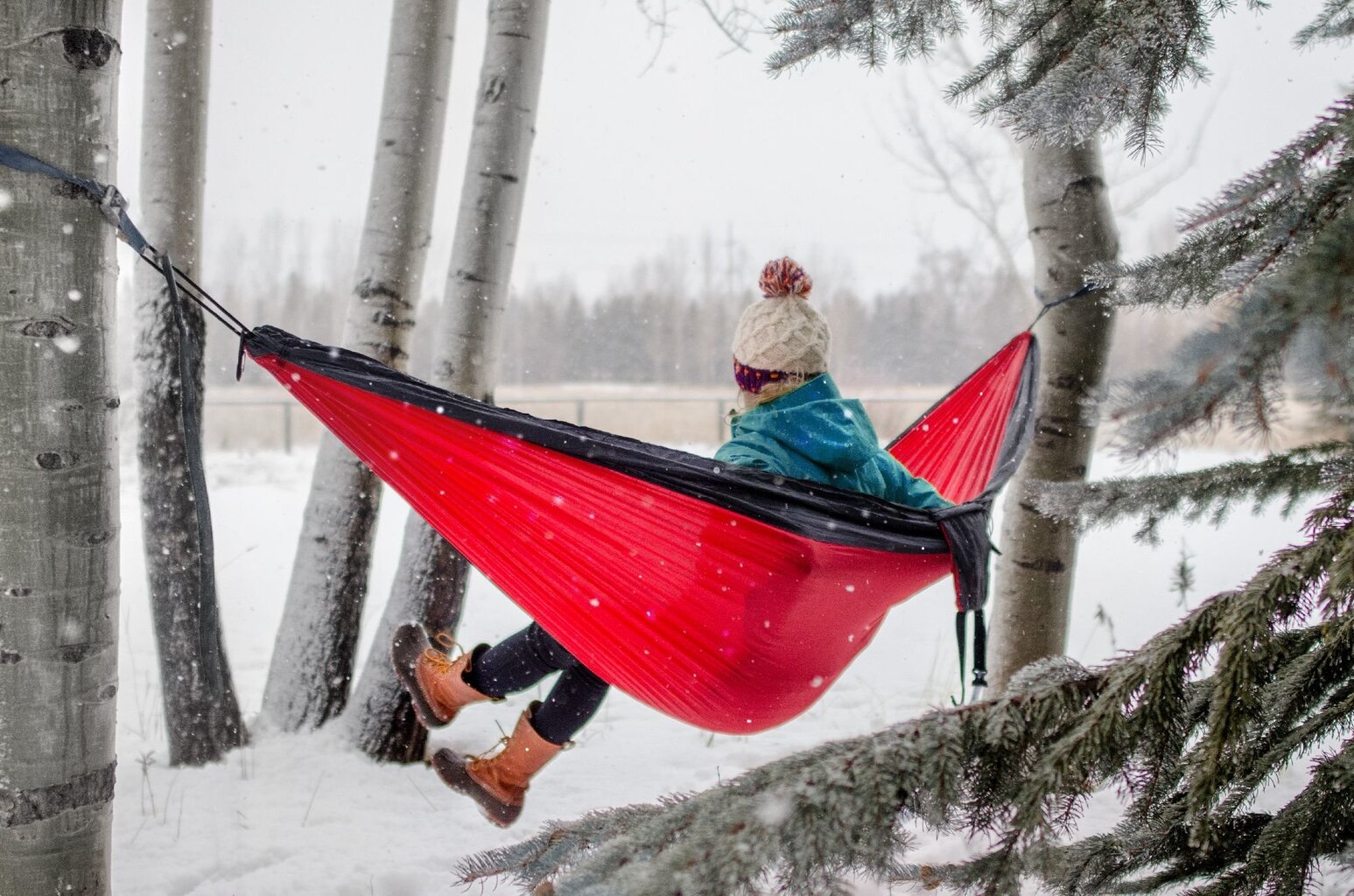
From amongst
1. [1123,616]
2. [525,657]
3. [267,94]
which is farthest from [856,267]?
[525,657]

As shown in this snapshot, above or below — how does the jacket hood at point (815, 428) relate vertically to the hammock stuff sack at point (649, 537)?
above

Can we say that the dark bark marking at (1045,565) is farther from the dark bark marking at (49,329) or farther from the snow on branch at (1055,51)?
the dark bark marking at (49,329)

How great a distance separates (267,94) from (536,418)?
9.79 meters

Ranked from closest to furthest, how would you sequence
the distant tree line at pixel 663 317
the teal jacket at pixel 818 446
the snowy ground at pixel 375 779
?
the teal jacket at pixel 818 446 → the snowy ground at pixel 375 779 → the distant tree line at pixel 663 317

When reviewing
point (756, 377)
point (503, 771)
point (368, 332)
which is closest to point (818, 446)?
point (756, 377)

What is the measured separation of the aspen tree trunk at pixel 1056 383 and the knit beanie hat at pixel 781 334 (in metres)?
0.78

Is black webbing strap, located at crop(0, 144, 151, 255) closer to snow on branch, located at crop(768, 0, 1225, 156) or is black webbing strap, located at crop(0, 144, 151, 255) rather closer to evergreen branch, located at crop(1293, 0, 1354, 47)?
snow on branch, located at crop(768, 0, 1225, 156)

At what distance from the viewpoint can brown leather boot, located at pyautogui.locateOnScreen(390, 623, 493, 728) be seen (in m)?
1.57

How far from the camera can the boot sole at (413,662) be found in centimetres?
161

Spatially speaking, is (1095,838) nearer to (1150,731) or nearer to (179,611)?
(1150,731)

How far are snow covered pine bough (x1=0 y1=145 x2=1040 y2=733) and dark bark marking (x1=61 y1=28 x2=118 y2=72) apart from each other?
8.4 inches

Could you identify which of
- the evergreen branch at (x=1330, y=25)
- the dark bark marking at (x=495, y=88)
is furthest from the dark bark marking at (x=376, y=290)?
the evergreen branch at (x=1330, y=25)

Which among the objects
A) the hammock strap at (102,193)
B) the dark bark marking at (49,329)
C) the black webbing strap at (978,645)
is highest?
the hammock strap at (102,193)

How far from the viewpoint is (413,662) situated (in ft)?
5.45
